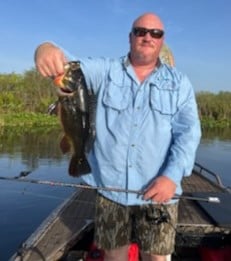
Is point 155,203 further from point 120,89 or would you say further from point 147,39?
point 147,39

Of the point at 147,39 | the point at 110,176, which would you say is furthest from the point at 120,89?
the point at 110,176

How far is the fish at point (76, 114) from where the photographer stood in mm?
3049

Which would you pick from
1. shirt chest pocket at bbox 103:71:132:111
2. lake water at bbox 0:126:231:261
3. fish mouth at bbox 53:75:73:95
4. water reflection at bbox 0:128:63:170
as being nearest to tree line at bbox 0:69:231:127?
water reflection at bbox 0:128:63:170

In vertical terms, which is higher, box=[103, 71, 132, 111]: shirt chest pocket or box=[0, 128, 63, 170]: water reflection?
box=[103, 71, 132, 111]: shirt chest pocket

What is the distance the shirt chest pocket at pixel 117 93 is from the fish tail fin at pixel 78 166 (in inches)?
18.0

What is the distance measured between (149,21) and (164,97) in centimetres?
56

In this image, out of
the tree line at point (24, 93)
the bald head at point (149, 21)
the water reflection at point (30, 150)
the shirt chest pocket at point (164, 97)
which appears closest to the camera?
the bald head at point (149, 21)

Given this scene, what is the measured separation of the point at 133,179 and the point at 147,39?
104 cm

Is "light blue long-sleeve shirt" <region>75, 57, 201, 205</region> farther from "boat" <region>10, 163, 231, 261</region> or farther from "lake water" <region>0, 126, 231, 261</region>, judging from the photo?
"lake water" <region>0, 126, 231, 261</region>

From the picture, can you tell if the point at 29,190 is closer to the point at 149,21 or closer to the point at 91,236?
the point at 91,236

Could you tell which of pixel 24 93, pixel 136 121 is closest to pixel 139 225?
pixel 136 121

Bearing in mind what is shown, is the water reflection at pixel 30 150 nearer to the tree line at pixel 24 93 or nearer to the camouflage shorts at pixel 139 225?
the tree line at pixel 24 93

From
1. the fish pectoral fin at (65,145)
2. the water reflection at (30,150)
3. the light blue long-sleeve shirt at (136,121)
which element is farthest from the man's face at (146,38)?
the water reflection at (30,150)

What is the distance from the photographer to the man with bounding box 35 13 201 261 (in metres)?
3.40
